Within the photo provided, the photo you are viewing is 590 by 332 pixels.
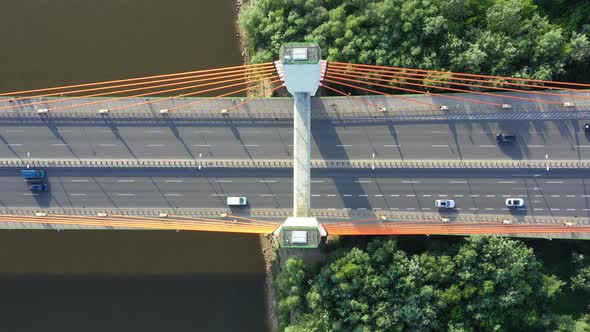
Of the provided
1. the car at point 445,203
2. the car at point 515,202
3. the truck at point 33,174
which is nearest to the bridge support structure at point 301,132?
the car at point 445,203

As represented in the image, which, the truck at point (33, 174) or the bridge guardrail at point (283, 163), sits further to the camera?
the truck at point (33, 174)

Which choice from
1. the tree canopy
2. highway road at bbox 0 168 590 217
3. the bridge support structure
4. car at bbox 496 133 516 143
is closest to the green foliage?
highway road at bbox 0 168 590 217

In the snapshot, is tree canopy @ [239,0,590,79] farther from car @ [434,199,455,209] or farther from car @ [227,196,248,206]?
car @ [227,196,248,206]

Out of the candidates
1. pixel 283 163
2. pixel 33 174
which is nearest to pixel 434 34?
pixel 283 163

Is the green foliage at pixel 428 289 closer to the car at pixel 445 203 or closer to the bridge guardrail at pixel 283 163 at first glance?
the car at pixel 445 203

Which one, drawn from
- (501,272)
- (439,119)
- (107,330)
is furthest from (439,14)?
(107,330)

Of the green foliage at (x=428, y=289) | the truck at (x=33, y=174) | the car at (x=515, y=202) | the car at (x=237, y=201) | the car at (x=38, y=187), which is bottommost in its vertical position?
the green foliage at (x=428, y=289)

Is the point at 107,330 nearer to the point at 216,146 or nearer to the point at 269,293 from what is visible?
the point at 269,293

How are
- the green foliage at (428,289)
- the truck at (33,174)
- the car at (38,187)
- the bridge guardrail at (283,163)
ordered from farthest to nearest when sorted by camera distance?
the car at (38,187), the truck at (33,174), the bridge guardrail at (283,163), the green foliage at (428,289)
